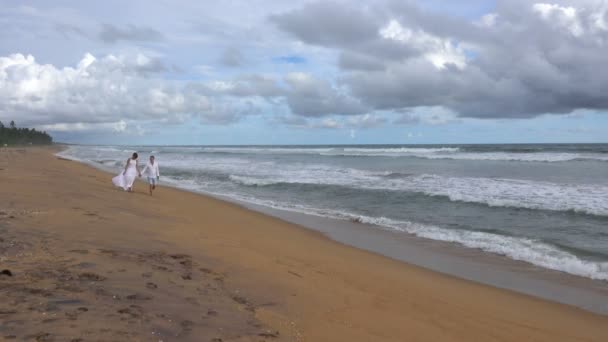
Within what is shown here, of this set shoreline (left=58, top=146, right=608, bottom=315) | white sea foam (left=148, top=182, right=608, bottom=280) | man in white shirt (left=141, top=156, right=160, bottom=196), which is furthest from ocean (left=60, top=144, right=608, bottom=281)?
man in white shirt (left=141, top=156, right=160, bottom=196)

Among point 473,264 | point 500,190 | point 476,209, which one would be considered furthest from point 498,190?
point 473,264

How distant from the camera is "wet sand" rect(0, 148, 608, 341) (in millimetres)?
3672

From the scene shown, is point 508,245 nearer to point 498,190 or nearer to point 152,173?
point 498,190

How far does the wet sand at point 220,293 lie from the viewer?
12.0 ft

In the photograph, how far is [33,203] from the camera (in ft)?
30.5

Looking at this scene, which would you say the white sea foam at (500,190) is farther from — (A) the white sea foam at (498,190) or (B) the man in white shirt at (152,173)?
(B) the man in white shirt at (152,173)

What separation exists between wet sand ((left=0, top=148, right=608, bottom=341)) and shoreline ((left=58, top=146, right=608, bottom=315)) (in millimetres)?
514

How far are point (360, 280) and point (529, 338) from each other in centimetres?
245

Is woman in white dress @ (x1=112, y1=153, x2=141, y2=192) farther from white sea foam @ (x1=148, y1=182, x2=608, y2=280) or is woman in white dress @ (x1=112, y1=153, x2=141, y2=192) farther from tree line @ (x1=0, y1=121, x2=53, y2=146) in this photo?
tree line @ (x1=0, y1=121, x2=53, y2=146)

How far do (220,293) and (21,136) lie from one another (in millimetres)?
109272

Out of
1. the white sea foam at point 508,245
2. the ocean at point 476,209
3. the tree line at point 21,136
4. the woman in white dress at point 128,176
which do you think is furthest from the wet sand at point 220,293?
the tree line at point 21,136

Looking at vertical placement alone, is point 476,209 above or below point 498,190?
below

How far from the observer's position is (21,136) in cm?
9531

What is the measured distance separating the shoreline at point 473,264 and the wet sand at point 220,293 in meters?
0.51
